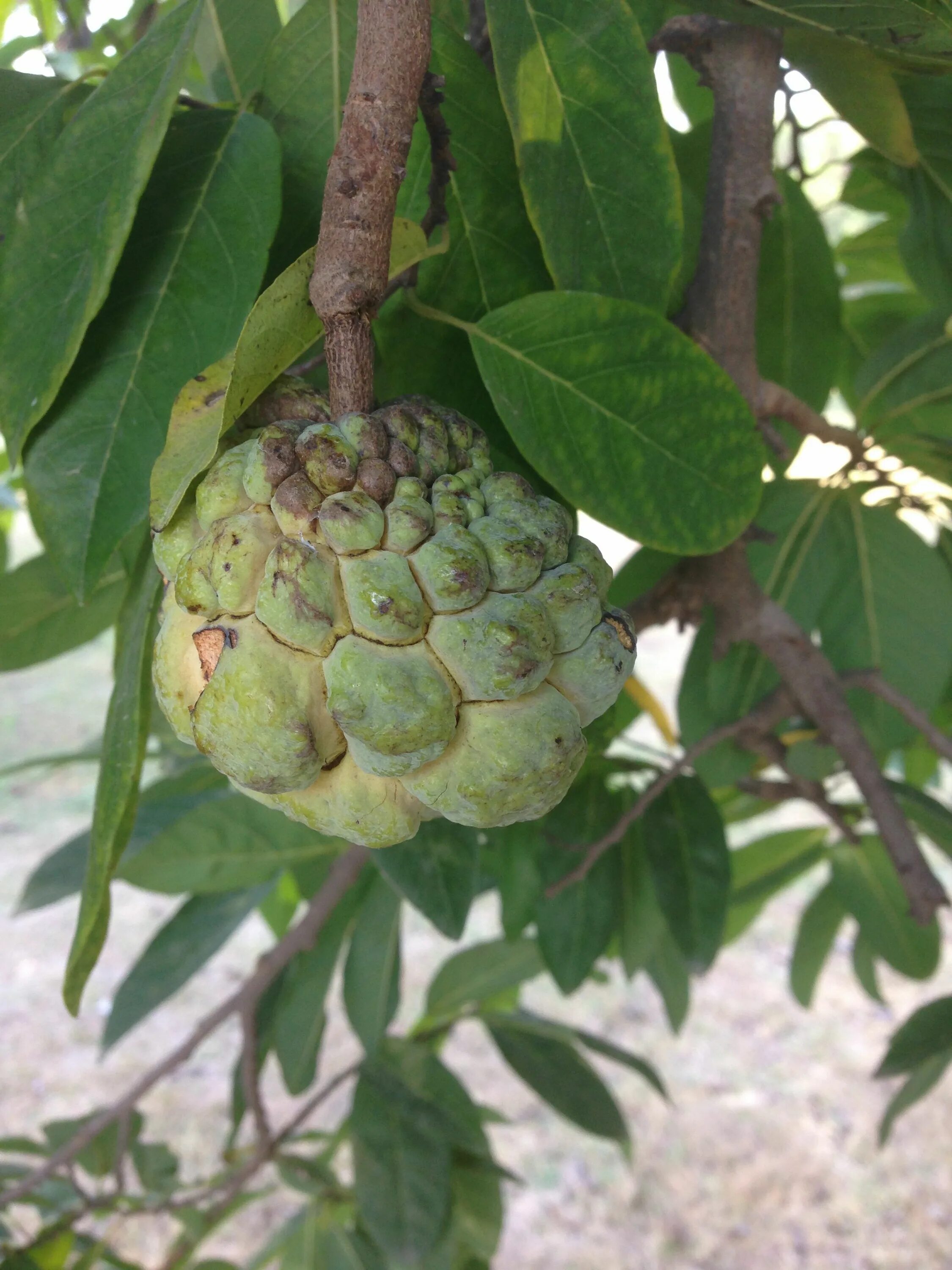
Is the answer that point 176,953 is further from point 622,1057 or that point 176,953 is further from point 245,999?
point 622,1057

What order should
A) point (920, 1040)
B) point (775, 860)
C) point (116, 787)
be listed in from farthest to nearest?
1. point (775, 860)
2. point (920, 1040)
3. point (116, 787)

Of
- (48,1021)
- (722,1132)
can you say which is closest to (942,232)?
(722,1132)

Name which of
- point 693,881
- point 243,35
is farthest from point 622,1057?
point 243,35

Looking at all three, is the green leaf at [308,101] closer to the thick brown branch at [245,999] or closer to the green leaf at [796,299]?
the green leaf at [796,299]

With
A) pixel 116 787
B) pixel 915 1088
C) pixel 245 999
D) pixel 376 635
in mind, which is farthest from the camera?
pixel 915 1088

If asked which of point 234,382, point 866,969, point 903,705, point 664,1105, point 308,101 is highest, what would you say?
point 308,101

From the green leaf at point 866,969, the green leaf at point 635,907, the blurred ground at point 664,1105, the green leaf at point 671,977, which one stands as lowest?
the blurred ground at point 664,1105

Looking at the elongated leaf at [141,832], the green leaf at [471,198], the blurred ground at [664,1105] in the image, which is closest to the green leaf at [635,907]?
the elongated leaf at [141,832]
